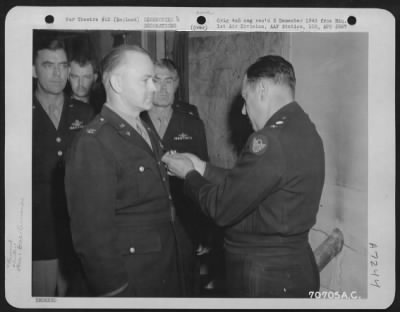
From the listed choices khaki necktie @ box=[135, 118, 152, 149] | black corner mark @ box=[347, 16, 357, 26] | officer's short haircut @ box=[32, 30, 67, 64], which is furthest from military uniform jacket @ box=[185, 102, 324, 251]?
officer's short haircut @ box=[32, 30, 67, 64]

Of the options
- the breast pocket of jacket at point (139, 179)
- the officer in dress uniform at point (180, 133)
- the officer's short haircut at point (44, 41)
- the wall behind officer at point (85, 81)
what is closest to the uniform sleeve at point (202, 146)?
the officer in dress uniform at point (180, 133)

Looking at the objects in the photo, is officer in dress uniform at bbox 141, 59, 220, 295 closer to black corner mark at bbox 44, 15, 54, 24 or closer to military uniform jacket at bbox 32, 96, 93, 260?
military uniform jacket at bbox 32, 96, 93, 260

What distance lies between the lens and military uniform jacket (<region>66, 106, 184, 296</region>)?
0.85m

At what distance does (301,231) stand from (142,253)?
321mm

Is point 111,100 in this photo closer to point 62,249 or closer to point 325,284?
point 62,249

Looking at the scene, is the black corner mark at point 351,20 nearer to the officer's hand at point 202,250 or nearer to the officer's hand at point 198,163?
the officer's hand at point 198,163

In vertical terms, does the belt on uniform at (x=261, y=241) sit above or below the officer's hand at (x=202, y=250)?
above

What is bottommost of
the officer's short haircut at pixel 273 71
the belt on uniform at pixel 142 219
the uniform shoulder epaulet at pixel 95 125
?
the belt on uniform at pixel 142 219

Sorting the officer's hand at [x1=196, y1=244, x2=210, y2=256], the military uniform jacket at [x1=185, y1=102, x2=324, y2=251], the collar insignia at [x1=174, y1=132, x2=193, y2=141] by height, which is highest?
the collar insignia at [x1=174, y1=132, x2=193, y2=141]

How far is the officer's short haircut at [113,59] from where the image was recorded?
89 cm

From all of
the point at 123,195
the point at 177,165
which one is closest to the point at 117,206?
the point at 123,195

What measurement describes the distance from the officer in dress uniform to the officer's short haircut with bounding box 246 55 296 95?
0.14 meters

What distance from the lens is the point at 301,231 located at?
2.94ft

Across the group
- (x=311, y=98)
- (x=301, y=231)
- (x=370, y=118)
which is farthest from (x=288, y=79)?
(x=301, y=231)
